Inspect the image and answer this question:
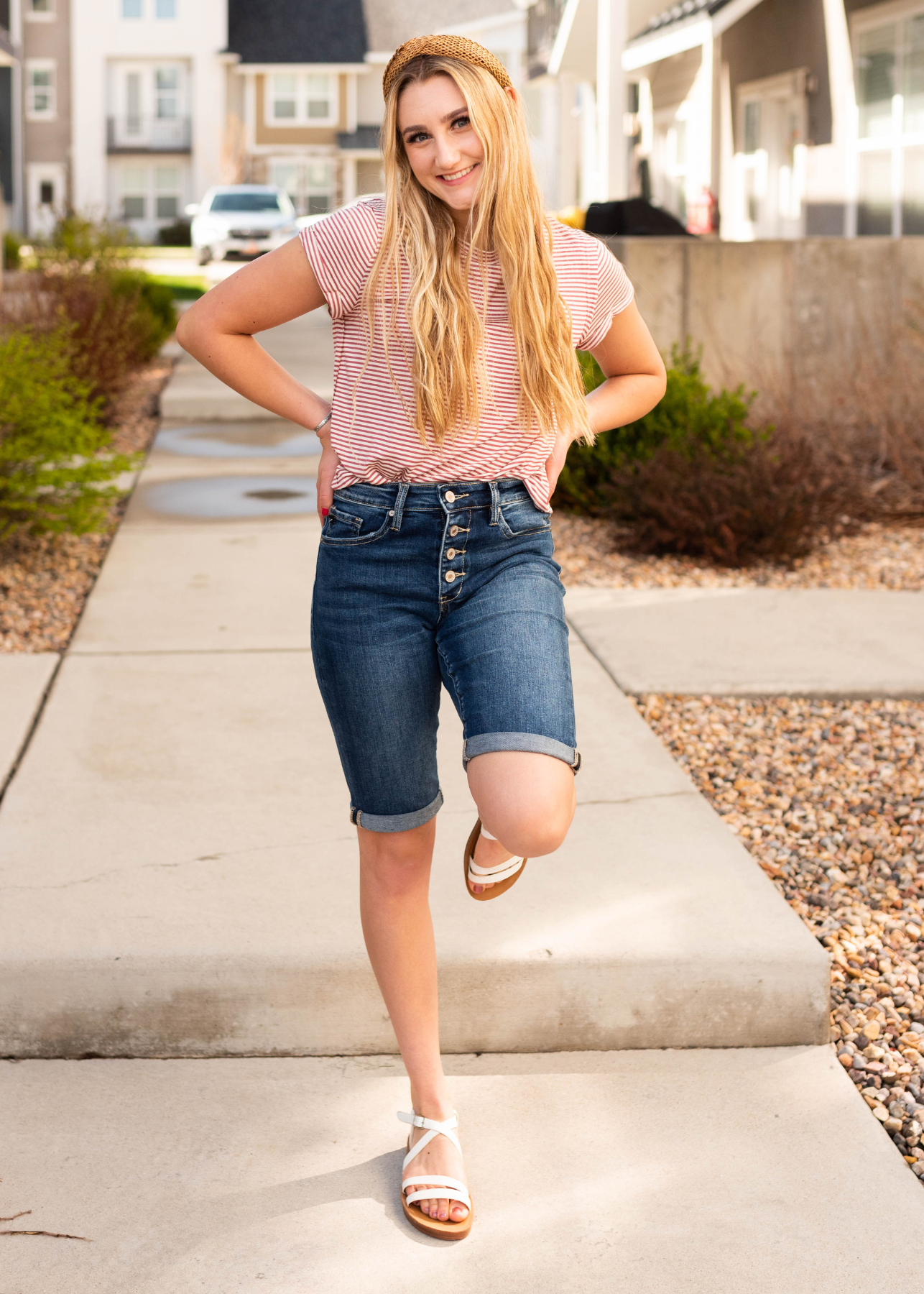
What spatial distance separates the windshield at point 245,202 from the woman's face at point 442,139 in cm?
2834

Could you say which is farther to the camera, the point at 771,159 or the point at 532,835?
the point at 771,159

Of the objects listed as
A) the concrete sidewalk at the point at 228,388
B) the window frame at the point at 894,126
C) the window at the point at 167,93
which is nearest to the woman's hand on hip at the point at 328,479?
the concrete sidewalk at the point at 228,388

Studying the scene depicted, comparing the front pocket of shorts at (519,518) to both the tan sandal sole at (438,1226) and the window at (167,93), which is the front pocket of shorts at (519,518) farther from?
the window at (167,93)

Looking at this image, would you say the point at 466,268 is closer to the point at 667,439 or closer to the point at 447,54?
the point at 447,54

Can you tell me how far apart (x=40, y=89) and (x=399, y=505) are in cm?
4667

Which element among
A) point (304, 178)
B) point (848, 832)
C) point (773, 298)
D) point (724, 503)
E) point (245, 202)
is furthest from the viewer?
point (304, 178)

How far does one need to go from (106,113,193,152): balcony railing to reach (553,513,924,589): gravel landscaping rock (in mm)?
40743

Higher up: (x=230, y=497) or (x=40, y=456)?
(x=40, y=456)

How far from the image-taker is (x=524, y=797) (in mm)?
2164

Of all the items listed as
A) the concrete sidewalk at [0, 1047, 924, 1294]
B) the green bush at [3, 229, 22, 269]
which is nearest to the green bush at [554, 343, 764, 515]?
the concrete sidewalk at [0, 1047, 924, 1294]

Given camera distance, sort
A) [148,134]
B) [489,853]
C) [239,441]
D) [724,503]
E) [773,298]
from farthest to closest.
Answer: [148,134] < [239,441] < [773,298] < [724,503] < [489,853]

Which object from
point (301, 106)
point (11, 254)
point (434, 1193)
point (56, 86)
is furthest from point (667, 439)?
point (56, 86)

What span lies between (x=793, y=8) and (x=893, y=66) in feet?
8.17

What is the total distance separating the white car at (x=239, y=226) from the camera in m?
27.7
